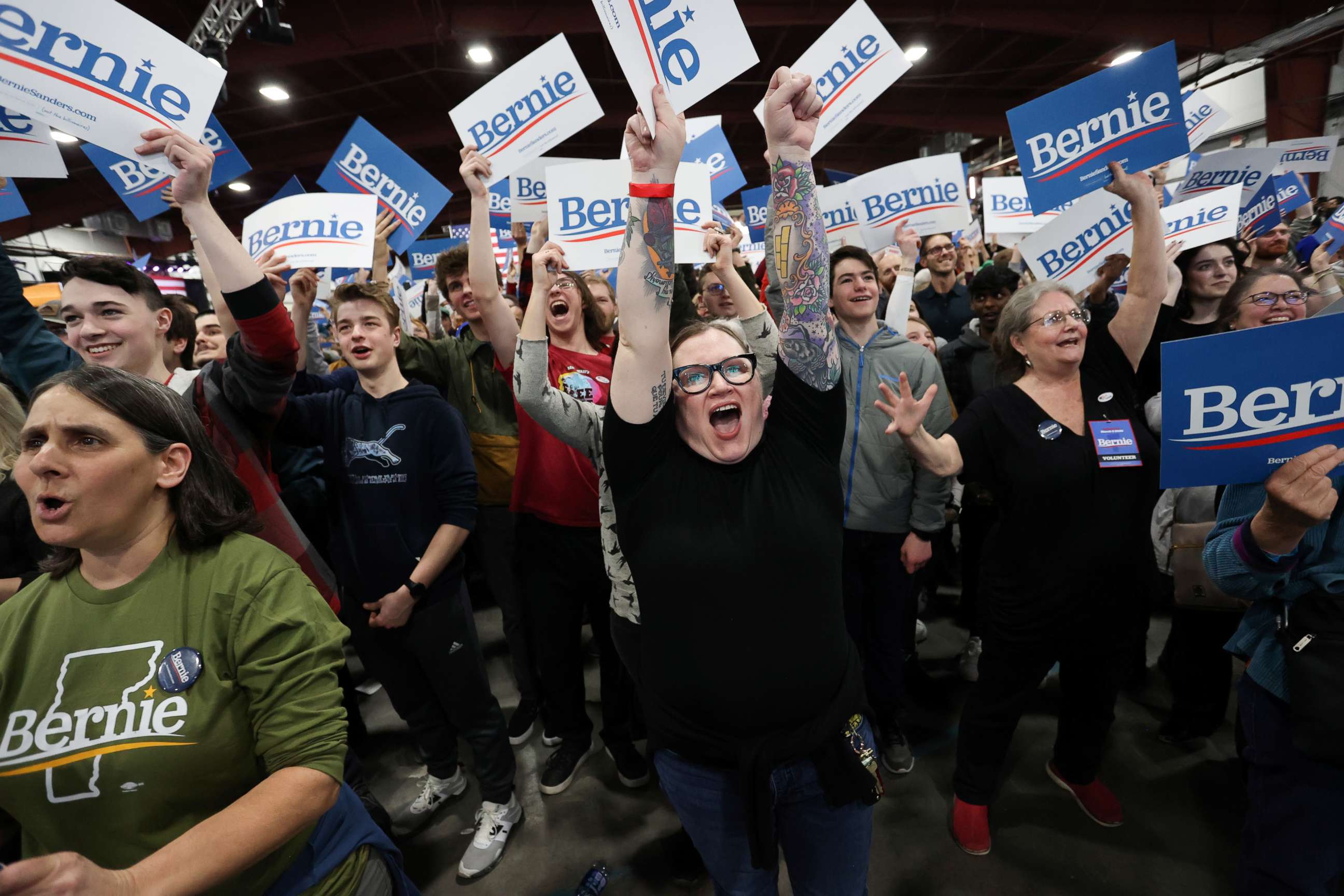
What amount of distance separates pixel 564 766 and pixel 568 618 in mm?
746

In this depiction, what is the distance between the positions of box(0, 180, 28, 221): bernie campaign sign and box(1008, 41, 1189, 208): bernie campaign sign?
13.8 feet

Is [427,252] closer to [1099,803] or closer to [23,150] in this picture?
[23,150]

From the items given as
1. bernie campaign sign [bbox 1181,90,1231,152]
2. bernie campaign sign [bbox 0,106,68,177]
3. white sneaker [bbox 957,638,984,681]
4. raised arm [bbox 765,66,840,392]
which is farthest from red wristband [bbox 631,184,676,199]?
bernie campaign sign [bbox 1181,90,1231,152]

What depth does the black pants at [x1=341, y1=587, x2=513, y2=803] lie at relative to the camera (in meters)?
2.31

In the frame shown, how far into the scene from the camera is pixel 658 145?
1.24m

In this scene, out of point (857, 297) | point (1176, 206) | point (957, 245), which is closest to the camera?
point (857, 297)

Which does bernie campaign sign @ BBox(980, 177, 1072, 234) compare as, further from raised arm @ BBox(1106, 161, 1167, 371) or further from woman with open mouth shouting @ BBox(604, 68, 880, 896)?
woman with open mouth shouting @ BBox(604, 68, 880, 896)

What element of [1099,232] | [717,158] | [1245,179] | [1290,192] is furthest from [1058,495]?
[1290,192]

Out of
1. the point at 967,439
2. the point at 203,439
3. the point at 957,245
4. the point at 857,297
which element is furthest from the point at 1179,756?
the point at 957,245

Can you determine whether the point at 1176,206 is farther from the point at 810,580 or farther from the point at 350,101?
the point at 350,101

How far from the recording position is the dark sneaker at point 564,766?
2.70 metres

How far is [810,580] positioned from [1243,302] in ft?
6.86

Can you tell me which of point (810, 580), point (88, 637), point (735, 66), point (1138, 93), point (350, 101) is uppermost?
point (350, 101)

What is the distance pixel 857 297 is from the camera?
259 cm
